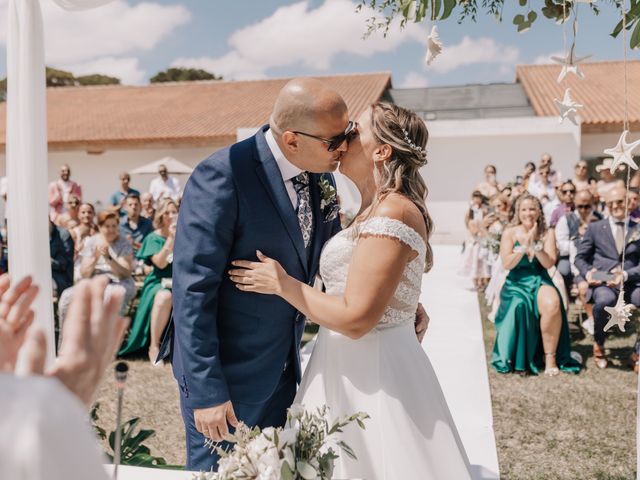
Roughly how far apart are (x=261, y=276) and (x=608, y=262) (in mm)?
5784

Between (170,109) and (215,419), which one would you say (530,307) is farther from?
(170,109)

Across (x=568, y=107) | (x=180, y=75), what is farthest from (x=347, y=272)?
(x=180, y=75)

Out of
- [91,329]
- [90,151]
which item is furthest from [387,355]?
[90,151]

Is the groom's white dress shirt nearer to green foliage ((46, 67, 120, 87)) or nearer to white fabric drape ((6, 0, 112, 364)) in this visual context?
white fabric drape ((6, 0, 112, 364))

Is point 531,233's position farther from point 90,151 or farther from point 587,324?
point 90,151

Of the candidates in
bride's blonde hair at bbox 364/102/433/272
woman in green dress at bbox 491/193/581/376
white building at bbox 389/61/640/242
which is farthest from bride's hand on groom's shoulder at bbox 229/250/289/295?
white building at bbox 389/61/640/242

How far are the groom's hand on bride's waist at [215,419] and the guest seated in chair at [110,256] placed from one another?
200 inches

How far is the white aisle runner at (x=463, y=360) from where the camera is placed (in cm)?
438

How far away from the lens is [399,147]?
2340 millimetres

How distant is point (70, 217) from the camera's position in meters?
10.6

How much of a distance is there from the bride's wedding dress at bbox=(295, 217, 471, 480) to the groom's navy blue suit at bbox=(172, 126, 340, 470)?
0.18 m

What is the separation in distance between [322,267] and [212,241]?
46 centimetres

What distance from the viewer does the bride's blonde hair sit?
2350 mm

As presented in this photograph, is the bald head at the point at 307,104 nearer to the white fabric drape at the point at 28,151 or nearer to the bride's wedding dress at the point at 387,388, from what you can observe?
the bride's wedding dress at the point at 387,388
